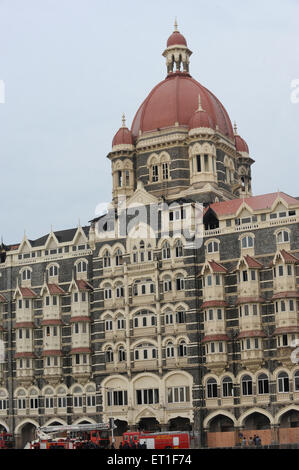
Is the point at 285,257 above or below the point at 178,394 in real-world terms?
above

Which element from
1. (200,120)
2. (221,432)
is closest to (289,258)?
(221,432)

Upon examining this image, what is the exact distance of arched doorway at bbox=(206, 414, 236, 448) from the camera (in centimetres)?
9133

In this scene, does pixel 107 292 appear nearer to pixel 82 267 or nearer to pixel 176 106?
pixel 82 267

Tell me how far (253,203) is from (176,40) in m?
26.1

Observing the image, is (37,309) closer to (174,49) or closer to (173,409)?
(173,409)

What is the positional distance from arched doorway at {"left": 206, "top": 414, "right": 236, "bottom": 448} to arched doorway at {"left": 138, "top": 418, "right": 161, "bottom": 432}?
599 centimetres

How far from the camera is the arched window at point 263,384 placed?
91.2 meters

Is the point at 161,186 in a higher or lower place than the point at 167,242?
higher

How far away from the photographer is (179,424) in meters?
95.9

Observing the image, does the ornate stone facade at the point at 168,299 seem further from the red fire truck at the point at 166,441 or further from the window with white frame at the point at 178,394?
the red fire truck at the point at 166,441

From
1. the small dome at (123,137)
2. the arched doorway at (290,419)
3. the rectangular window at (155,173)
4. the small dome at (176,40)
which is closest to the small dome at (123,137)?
the small dome at (123,137)

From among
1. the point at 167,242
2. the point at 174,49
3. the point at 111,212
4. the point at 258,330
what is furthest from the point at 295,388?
the point at 174,49

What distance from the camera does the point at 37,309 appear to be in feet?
348

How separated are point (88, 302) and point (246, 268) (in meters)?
19.6
